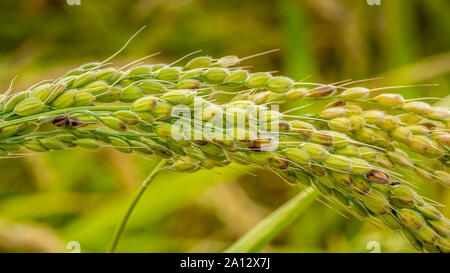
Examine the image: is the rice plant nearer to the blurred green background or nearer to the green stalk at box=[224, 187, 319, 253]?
the green stalk at box=[224, 187, 319, 253]

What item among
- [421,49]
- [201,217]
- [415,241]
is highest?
[421,49]

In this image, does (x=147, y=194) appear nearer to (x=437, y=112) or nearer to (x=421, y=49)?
(x=437, y=112)

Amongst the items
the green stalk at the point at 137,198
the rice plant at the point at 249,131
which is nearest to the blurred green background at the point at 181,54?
the green stalk at the point at 137,198

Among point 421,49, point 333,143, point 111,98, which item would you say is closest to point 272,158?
point 333,143

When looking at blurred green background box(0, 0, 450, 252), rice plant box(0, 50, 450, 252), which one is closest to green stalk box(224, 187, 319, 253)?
rice plant box(0, 50, 450, 252)

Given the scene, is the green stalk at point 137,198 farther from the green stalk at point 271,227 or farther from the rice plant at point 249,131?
the green stalk at point 271,227

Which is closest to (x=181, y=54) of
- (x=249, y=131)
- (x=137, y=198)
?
(x=137, y=198)

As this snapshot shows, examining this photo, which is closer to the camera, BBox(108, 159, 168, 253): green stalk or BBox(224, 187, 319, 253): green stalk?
BBox(108, 159, 168, 253): green stalk

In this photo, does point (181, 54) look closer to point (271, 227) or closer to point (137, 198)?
point (271, 227)
